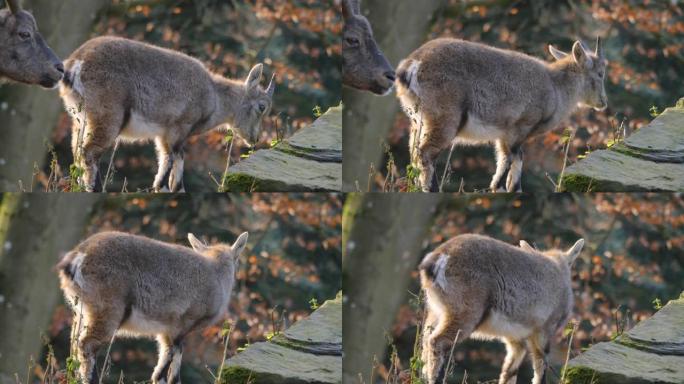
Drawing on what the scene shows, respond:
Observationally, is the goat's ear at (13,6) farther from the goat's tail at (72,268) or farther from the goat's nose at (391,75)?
the goat's nose at (391,75)

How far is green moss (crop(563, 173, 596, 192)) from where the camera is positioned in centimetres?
1180

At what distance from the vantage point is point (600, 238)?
39.1 ft

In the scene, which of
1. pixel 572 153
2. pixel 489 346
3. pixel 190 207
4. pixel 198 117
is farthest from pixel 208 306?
pixel 572 153

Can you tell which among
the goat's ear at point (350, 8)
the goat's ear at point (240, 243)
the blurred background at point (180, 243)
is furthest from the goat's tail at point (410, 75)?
the goat's ear at point (240, 243)

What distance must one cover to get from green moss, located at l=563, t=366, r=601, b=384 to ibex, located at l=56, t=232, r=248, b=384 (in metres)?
3.08

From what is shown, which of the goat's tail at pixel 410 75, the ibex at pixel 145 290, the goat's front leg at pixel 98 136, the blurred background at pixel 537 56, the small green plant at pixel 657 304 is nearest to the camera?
the ibex at pixel 145 290

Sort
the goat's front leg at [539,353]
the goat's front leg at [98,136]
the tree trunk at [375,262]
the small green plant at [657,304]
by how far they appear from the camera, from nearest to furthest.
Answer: the goat's front leg at [98,136] < the goat's front leg at [539,353] < the tree trunk at [375,262] < the small green plant at [657,304]

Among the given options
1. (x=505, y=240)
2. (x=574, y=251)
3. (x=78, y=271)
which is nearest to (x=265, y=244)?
(x=78, y=271)

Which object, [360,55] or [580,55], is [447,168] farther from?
[580,55]

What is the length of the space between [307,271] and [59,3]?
10.5 ft

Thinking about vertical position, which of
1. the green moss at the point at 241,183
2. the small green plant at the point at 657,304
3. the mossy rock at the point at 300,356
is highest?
the green moss at the point at 241,183

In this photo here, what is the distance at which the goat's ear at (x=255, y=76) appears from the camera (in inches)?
463

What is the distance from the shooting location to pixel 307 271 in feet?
38.4

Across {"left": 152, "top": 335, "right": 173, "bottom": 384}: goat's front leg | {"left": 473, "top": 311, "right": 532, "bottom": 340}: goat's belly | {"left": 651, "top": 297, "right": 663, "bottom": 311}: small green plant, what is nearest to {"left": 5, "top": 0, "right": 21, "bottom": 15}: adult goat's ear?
{"left": 152, "top": 335, "right": 173, "bottom": 384}: goat's front leg
